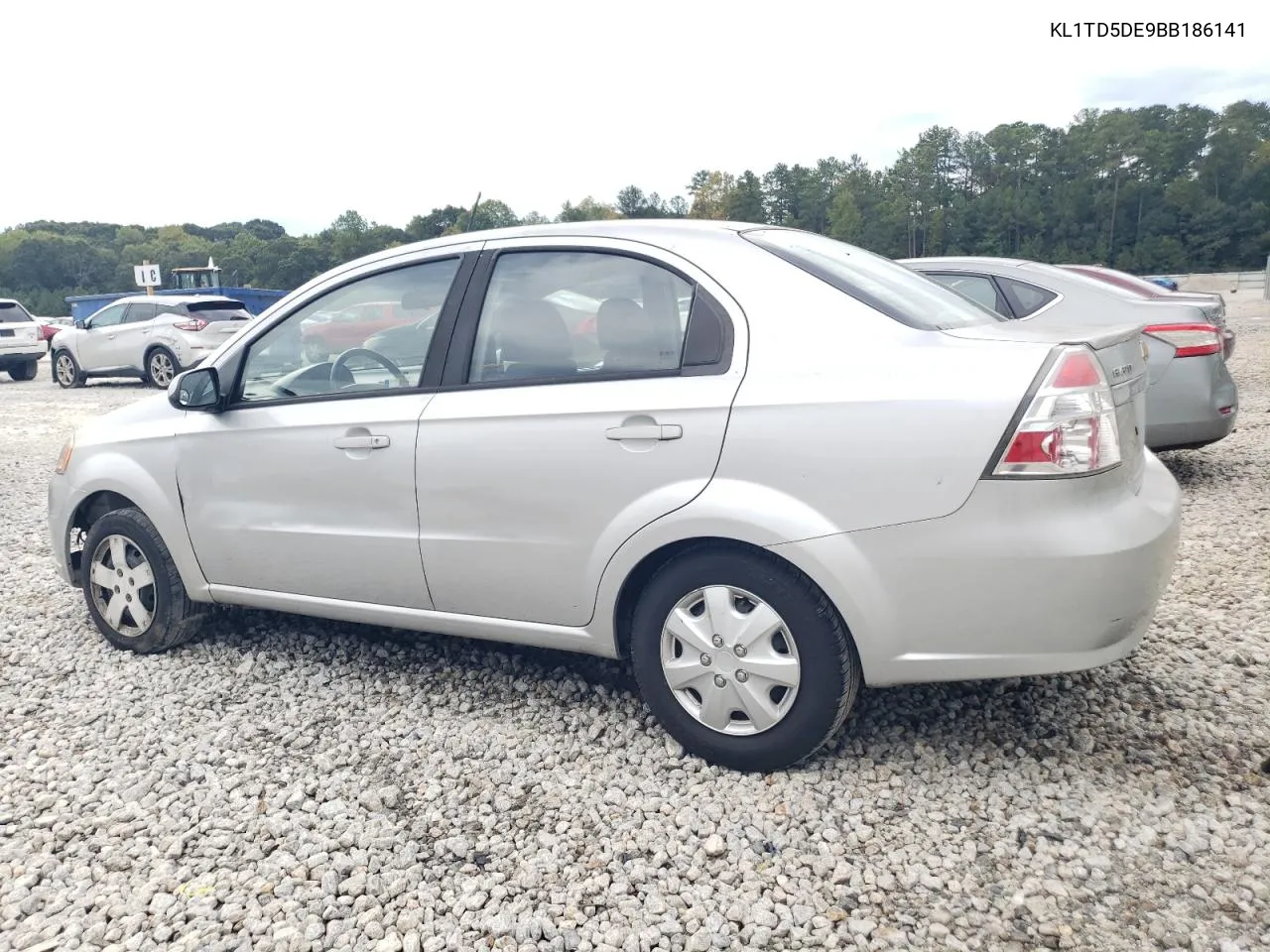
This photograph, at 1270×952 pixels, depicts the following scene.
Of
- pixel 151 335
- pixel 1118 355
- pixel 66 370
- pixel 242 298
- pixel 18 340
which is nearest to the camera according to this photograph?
pixel 1118 355

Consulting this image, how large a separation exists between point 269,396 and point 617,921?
2.45 m

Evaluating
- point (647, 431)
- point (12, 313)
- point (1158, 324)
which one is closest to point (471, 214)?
point (647, 431)

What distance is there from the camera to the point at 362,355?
12.6ft

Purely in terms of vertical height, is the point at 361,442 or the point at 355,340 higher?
the point at 355,340

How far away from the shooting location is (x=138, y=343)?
1816 centimetres

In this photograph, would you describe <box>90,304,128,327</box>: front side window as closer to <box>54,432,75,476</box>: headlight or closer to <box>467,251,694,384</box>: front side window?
<box>54,432,75,476</box>: headlight

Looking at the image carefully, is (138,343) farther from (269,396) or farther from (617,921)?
(617,921)

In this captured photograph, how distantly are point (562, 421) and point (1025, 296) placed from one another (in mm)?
4502

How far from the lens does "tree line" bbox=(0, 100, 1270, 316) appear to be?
81688 millimetres

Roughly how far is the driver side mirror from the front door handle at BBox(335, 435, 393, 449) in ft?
2.21

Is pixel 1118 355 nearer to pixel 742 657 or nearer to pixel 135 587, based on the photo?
pixel 742 657

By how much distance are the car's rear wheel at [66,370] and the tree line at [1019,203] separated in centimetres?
5743

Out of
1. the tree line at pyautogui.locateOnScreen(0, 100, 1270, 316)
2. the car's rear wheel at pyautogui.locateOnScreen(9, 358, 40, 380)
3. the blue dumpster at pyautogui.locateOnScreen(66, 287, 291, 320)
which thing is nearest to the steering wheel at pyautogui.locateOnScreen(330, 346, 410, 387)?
the car's rear wheel at pyautogui.locateOnScreen(9, 358, 40, 380)

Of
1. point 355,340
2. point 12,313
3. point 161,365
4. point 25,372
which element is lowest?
point 25,372
